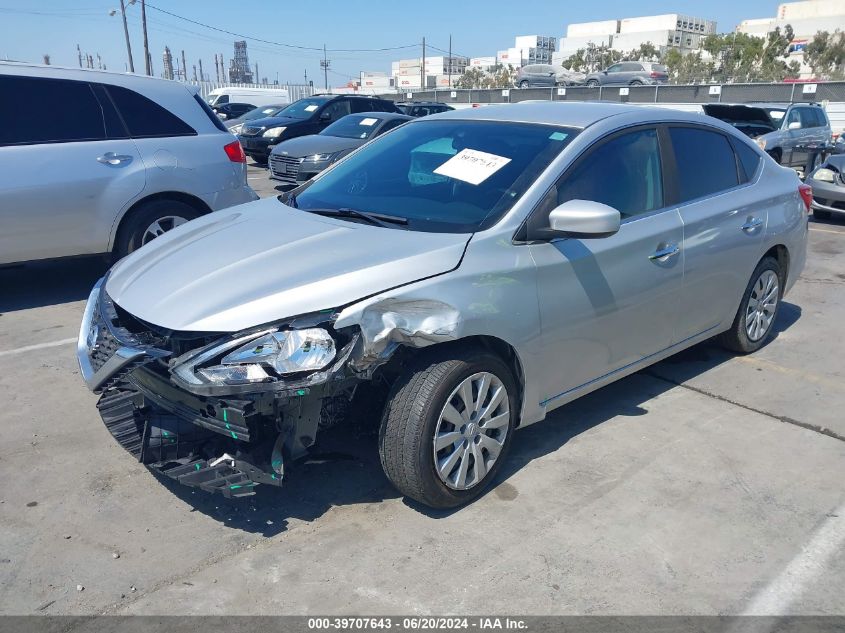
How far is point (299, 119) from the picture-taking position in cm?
1617

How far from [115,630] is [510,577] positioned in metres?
1.44

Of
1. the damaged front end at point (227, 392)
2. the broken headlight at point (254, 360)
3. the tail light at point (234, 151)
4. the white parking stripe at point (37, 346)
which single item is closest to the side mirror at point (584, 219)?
the damaged front end at point (227, 392)

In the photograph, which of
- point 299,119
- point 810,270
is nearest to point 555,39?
point 299,119

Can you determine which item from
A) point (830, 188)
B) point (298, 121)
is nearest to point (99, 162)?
point (830, 188)

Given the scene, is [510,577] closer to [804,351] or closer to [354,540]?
[354,540]

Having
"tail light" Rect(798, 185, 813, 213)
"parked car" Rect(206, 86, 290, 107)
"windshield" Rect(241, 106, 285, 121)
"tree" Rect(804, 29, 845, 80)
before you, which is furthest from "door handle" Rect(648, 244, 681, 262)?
"tree" Rect(804, 29, 845, 80)

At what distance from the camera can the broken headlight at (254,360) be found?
2.71 meters

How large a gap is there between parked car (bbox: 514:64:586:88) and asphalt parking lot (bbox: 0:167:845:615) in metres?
40.6

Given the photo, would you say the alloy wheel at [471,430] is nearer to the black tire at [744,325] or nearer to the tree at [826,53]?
the black tire at [744,325]

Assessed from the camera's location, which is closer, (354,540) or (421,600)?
(421,600)

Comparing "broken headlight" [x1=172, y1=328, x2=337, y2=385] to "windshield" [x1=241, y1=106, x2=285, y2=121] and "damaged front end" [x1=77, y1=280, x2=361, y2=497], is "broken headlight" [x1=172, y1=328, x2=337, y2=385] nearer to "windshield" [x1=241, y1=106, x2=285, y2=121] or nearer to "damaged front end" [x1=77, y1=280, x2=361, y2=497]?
"damaged front end" [x1=77, y1=280, x2=361, y2=497]

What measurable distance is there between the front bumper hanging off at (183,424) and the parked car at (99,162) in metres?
3.11

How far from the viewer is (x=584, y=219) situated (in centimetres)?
317

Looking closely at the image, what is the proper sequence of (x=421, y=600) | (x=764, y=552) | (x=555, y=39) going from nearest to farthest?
(x=421, y=600)
(x=764, y=552)
(x=555, y=39)
